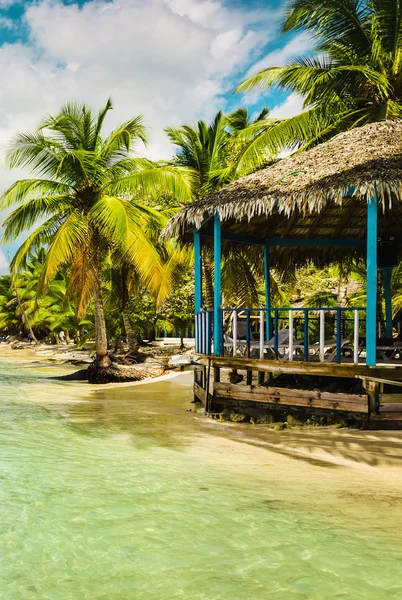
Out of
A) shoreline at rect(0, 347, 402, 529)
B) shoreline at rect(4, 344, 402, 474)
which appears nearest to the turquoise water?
shoreline at rect(0, 347, 402, 529)

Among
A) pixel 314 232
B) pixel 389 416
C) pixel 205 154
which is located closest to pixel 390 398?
pixel 389 416

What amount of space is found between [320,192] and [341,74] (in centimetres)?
690

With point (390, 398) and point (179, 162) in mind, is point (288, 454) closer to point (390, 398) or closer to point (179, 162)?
point (390, 398)

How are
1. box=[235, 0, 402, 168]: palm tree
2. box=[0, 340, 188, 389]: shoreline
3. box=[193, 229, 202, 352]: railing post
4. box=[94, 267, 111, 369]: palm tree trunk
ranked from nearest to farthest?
1. box=[193, 229, 202, 352]: railing post
2. box=[235, 0, 402, 168]: palm tree
3. box=[94, 267, 111, 369]: palm tree trunk
4. box=[0, 340, 188, 389]: shoreline

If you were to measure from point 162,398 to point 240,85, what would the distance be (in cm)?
787

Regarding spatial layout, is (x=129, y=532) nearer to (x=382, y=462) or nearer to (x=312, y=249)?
(x=382, y=462)

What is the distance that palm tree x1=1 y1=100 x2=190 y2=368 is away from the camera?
50.3 feet

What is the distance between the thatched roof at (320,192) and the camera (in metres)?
8.32

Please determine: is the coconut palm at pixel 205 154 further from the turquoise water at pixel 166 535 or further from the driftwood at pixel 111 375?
the turquoise water at pixel 166 535

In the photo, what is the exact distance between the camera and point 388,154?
30.1 feet

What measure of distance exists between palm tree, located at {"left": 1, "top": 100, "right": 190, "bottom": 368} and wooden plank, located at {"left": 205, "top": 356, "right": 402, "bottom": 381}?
6314mm

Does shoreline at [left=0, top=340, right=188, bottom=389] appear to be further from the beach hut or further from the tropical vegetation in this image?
the beach hut

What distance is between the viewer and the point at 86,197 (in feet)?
54.9

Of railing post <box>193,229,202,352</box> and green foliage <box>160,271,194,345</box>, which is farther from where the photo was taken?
green foliage <box>160,271,194,345</box>
